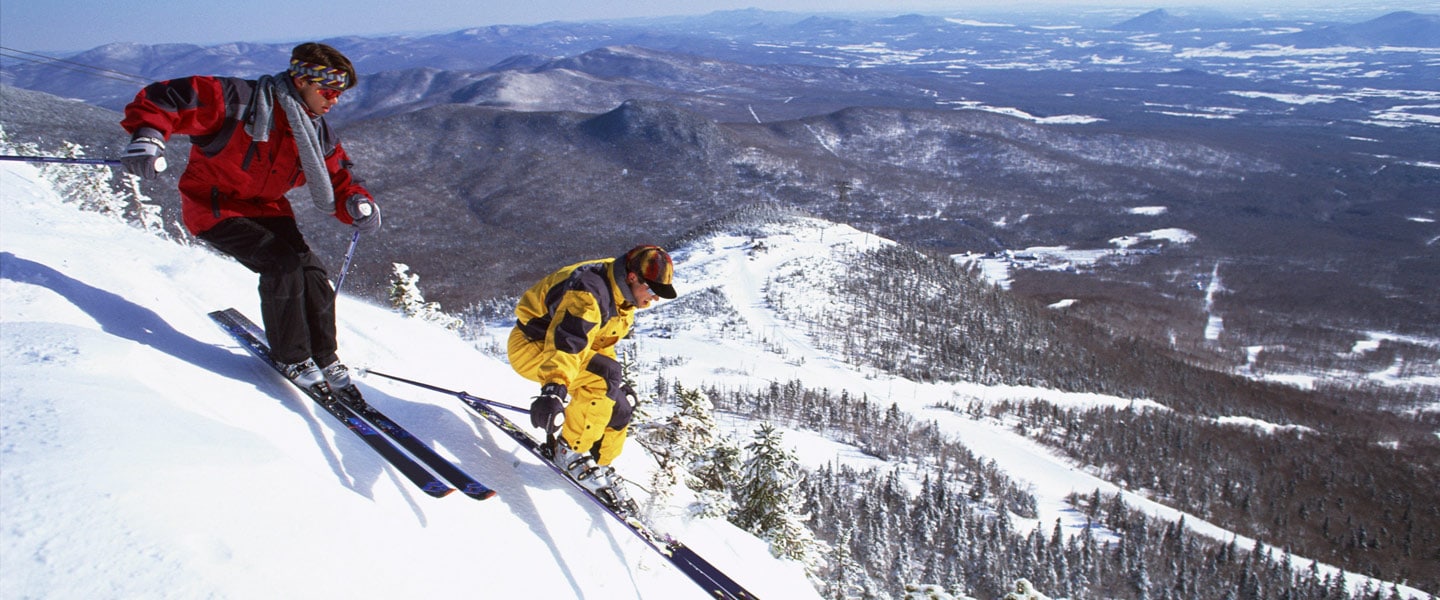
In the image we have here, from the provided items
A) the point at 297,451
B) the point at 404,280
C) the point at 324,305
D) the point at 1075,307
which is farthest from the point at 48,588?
the point at 1075,307

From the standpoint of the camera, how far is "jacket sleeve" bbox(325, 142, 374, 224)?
278 inches

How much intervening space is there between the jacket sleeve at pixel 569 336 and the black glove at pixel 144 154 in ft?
10.4

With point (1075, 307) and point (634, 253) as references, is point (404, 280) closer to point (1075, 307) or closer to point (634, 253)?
point (634, 253)

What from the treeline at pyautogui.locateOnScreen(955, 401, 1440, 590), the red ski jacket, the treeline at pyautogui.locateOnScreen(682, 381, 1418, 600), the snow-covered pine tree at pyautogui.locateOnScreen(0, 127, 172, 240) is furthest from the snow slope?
the treeline at pyautogui.locateOnScreen(955, 401, 1440, 590)

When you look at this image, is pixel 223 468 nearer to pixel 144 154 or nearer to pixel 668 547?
pixel 144 154

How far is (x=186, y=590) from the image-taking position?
307 centimetres

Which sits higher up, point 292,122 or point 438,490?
point 292,122

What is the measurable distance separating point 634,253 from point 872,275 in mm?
137107

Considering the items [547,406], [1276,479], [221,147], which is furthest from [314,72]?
→ [1276,479]

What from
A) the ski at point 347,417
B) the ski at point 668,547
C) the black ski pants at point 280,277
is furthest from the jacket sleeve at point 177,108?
the ski at point 668,547

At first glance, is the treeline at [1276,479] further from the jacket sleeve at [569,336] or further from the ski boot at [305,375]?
the ski boot at [305,375]

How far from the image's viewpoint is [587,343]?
6.32 meters

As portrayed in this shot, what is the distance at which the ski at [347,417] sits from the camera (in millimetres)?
5258

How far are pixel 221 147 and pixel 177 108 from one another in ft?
1.46
